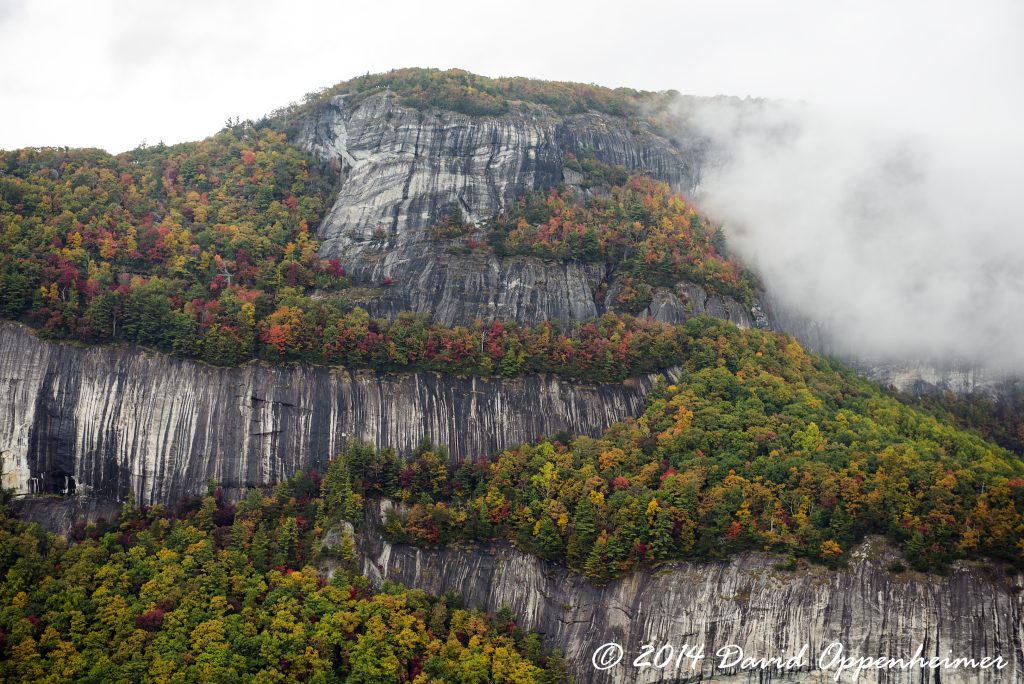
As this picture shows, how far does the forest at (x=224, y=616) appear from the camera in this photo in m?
63.0

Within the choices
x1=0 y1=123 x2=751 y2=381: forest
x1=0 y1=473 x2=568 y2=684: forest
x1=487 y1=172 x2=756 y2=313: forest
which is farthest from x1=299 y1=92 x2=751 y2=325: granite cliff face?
x1=0 y1=473 x2=568 y2=684: forest

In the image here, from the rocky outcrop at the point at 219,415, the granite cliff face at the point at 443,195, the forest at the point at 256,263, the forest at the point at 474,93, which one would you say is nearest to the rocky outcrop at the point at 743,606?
the rocky outcrop at the point at 219,415

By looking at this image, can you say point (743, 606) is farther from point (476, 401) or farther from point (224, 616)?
point (224, 616)

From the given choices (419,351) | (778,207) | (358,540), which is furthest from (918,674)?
(778,207)

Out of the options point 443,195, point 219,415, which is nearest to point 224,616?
point 219,415

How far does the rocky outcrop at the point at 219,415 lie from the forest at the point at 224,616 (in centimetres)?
470

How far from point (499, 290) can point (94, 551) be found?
141ft

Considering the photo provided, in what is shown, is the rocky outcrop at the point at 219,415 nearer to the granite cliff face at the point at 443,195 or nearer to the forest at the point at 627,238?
the granite cliff face at the point at 443,195

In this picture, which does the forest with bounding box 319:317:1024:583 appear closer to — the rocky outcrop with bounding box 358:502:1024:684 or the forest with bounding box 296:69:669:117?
the rocky outcrop with bounding box 358:502:1024:684

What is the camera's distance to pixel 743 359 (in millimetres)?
87938

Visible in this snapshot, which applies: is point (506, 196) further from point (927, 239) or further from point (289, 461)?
point (927, 239)

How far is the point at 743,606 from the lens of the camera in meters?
65.9

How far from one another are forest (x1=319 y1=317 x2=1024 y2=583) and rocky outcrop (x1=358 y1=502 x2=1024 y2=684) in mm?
1321

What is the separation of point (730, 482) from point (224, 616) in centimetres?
3777
